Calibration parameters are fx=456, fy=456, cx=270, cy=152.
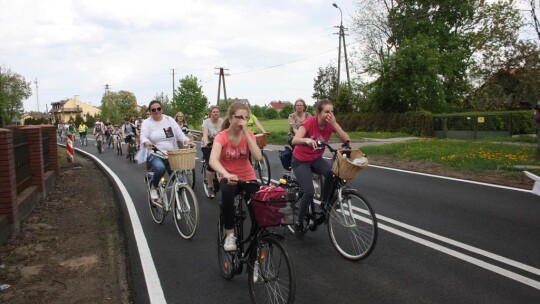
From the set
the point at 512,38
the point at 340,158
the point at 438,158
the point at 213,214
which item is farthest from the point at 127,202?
the point at 512,38

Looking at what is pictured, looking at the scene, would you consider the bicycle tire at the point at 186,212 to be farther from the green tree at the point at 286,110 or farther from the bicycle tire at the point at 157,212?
the green tree at the point at 286,110

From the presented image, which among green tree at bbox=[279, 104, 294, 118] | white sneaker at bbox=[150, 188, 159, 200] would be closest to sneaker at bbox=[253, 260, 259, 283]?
white sneaker at bbox=[150, 188, 159, 200]

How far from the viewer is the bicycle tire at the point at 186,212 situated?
20.2 feet

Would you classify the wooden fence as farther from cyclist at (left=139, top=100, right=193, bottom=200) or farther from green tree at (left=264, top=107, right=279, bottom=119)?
green tree at (left=264, top=107, right=279, bottom=119)

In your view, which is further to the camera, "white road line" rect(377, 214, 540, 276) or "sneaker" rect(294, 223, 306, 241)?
"sneaker" rect(294, 223, 306, 241)

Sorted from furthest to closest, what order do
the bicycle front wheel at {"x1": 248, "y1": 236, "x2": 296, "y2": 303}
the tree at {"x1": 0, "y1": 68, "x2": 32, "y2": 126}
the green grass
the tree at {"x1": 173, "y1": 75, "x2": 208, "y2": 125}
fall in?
the tree at {"x1": 0, "y1": 68, "x2": 32, "y2": 126} → the tree at {"x1": 173, "y1": 75, "x2": 208, "y2": 125} → the green grass → the bicycle front wheel at {"x1": 248, "y1": 236, "x2": 296, "y2": 303}

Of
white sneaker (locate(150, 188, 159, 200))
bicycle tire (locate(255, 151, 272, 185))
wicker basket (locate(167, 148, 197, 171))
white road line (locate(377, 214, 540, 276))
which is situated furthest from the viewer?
bicycle tire (locate(255, 151, 272, 185))

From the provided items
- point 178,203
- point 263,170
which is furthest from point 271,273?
point 263,170

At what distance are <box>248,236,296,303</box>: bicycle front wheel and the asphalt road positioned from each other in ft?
1.66

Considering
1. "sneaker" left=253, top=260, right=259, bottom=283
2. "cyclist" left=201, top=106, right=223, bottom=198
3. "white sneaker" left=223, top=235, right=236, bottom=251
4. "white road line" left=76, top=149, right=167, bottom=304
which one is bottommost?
"white road line" left=76, top=149, right=167, bottom=304

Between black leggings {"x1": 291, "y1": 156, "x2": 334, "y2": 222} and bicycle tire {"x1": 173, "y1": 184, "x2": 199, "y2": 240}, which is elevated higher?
black leggings {"x1": 291, "y1": 156, "x2": 334, "y2": 222}

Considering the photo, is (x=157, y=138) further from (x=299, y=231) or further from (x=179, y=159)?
(x=299, y=231)

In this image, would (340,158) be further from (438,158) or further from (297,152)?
(438,158)

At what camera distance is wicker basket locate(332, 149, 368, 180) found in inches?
197
